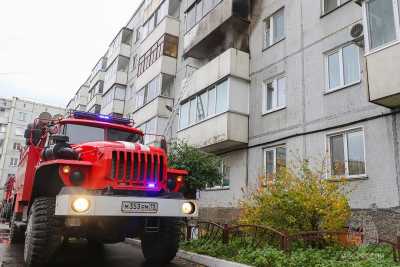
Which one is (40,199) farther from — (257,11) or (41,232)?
(257,11)

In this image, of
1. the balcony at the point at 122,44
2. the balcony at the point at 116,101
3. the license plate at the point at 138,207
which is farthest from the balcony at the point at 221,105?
the balcony at the point at 122,44

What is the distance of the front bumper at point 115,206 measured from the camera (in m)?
5.81

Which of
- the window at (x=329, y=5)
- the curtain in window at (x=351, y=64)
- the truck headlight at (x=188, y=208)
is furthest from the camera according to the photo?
the window at (x=329, y=5)

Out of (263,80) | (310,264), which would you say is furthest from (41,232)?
(263,80)

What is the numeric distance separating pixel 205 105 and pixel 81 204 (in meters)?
11.5

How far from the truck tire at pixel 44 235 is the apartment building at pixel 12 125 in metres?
58.7

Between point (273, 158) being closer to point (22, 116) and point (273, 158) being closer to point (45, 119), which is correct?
point (45, 119)

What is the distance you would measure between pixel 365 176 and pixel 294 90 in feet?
14.7

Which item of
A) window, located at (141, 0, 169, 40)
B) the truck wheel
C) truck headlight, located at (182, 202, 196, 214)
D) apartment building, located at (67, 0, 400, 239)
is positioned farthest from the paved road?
window, located at (141, 0, 169, 40)

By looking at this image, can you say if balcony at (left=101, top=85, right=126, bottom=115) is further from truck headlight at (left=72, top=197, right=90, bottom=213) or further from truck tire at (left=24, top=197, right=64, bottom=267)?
truck headlight at (left=72, top=197, right=90, bottom=213)

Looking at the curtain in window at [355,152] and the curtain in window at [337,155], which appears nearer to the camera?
the curtain in window at [355,152]

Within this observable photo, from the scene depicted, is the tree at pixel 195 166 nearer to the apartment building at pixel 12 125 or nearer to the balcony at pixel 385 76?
the balcony at pixel 385 76

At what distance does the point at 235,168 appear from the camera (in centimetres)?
1591

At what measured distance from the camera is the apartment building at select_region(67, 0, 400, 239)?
9922mm
